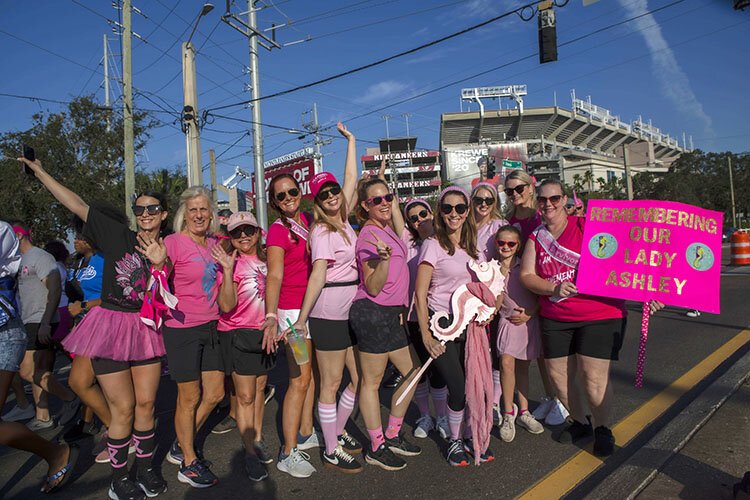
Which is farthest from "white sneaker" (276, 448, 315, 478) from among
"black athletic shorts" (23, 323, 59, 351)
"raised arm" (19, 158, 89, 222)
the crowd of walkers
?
"black athletic shorts" (23, 323, 59, 351)

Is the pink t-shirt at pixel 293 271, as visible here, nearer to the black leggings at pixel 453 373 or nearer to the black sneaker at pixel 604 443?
the black leggings at pixel 453 373

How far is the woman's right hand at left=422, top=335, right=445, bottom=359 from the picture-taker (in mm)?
3393

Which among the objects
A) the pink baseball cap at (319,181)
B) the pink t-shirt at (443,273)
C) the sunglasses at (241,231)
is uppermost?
the pink baseball cap at (319,181)

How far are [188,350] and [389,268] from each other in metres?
1.39

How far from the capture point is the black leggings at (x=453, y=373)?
11.3 feet

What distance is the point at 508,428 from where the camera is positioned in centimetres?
379

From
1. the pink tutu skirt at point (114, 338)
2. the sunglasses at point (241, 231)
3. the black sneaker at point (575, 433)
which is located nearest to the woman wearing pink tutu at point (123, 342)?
the pink tutu skirt at point (114, 338)

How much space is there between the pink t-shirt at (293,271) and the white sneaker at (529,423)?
193 cm

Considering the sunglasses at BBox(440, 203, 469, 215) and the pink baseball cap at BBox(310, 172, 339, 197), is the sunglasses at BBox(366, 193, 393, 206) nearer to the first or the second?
the pink baseball cap at BBox(310, 172, 339, 197)

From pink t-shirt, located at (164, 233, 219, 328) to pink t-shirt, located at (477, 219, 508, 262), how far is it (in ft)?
6.30

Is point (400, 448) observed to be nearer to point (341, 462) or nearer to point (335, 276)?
point (341, 462)

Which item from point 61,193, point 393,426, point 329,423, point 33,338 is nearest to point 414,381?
point 393,426

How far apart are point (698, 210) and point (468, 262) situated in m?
1.50

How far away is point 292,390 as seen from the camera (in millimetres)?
3553
